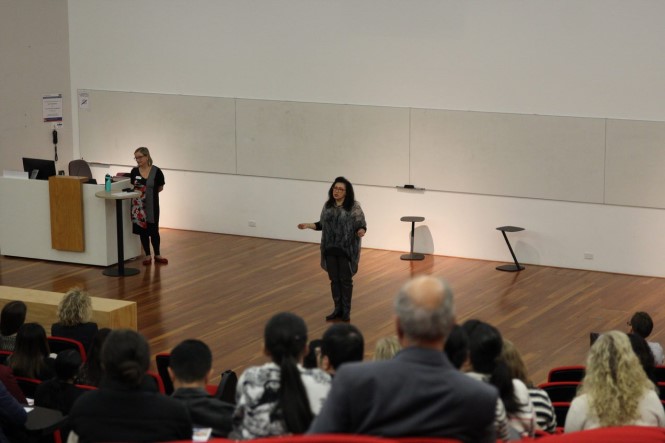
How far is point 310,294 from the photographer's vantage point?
11.2 m

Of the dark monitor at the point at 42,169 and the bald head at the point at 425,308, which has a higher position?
the bald head at the point at 425,308

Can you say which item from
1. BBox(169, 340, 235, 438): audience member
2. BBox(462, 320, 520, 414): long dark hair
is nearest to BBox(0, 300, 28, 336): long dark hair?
BBox(169, 340, 235, 438): audience member

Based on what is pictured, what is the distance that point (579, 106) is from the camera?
39.6 ft

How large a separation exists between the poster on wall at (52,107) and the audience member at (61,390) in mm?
10237

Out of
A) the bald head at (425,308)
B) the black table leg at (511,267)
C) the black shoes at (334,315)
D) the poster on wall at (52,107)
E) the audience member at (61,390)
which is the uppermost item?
the poster on wall at (52,107)

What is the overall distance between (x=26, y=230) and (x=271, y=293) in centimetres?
393

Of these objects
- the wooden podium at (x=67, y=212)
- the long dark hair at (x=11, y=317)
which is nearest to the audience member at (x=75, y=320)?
the long dark hair at (x=11, y=317)

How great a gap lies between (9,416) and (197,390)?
1198 millimetres

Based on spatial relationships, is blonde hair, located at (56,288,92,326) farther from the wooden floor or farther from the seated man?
the seated man

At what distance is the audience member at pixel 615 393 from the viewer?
436 cm

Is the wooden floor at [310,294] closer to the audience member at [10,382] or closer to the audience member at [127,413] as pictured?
the audience member at [10,382]

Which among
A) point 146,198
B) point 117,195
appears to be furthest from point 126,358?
point 146,198

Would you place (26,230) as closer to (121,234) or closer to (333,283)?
(121,234)

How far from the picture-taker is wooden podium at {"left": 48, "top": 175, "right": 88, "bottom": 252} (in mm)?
12570
